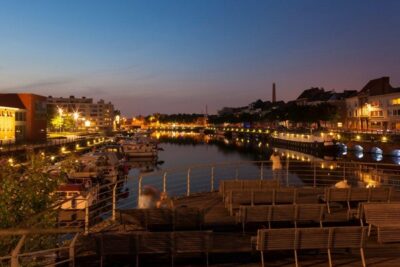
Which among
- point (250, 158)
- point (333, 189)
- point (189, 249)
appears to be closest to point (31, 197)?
point (189, 249)

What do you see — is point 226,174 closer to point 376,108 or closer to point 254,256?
point 254,256

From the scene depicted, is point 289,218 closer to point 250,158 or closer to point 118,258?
point 118,258

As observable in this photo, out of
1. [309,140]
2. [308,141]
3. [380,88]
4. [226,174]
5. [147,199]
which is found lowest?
[226,174]

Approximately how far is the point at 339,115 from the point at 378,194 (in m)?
110

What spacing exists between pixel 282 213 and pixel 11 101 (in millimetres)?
82946

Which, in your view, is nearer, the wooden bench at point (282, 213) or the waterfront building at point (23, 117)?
the wooden bench at point (282, 213)

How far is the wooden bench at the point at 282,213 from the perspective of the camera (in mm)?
9273

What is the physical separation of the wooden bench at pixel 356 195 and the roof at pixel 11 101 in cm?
7999

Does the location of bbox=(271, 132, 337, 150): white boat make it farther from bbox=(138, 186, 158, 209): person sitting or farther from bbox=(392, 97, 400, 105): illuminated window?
bbox=(138, 186, 158, 209): person sitting

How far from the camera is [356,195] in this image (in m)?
11.8

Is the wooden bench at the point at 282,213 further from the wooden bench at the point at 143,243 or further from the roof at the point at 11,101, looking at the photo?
the roof at the point at 11,101

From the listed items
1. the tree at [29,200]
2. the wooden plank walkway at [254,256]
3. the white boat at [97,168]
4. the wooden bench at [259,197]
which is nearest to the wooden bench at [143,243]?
the wooden plank walkway at [254,256]

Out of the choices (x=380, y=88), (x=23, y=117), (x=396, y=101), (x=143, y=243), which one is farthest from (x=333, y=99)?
(x=143, y=243)

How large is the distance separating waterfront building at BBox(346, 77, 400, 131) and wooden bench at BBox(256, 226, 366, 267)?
294 ft
